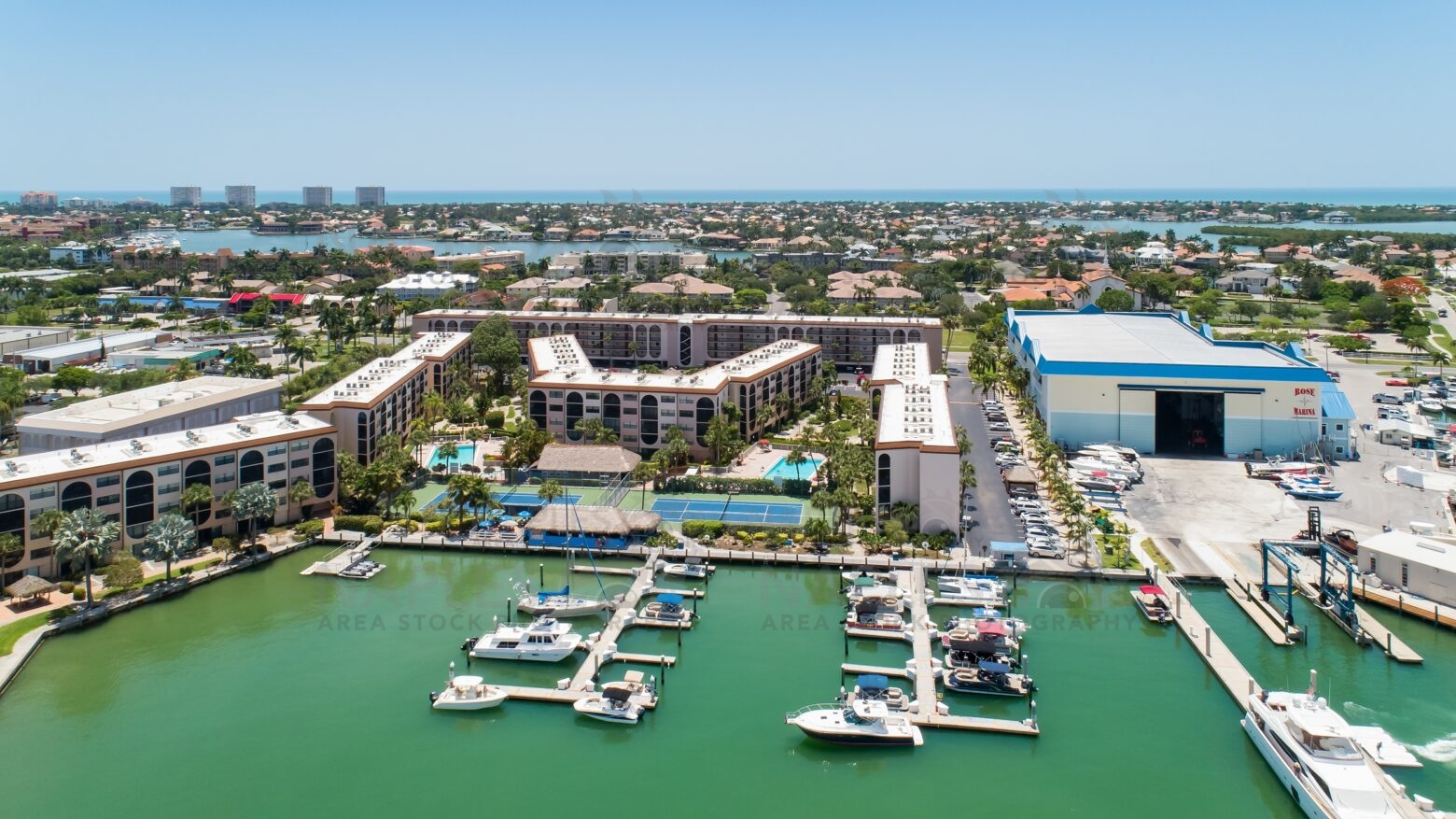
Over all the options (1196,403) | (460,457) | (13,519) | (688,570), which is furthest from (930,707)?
(1196,403)

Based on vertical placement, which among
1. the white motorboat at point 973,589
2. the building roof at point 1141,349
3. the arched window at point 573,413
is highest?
the building roof at point 1141,349

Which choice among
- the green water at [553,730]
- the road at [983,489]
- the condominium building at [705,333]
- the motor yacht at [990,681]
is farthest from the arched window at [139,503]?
the condominium building at [705,333]

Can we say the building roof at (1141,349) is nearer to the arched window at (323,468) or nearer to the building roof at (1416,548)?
the building roof at (1416,548)

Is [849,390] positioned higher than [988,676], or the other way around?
[849,390]

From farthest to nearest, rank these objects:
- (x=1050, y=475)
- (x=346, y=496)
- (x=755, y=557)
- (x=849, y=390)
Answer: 1. (x=849, y=390)
2. (x=1050, y=475)
3. (x=346, y=496)
4. (x=755, y=557)

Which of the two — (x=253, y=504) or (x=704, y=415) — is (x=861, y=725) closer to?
(x=253, y=504)

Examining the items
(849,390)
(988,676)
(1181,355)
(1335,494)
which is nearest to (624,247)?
(849,390)

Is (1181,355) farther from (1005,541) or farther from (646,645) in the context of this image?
(646,645)
